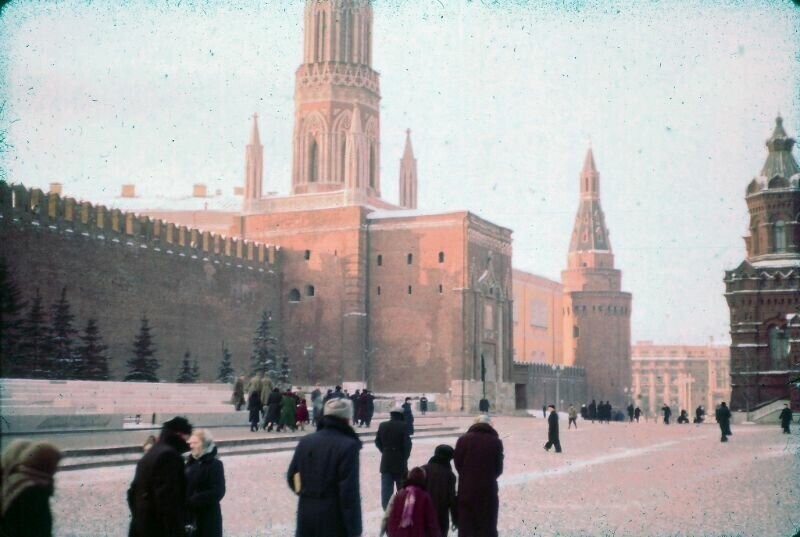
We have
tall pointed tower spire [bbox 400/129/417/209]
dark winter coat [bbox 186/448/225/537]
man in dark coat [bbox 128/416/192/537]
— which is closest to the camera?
man in dark coat [bbox 128/416/192/537]

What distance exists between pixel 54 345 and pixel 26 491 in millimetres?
26277

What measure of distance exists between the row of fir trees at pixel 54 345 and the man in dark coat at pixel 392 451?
1837 cm

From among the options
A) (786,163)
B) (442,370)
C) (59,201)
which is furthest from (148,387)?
(786,163)

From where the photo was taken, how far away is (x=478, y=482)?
698cm

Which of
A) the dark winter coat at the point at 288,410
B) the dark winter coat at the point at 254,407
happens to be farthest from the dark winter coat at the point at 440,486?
the dark winter coat at the point at 254,407

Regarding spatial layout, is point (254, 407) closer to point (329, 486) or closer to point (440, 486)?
point (440, 486)

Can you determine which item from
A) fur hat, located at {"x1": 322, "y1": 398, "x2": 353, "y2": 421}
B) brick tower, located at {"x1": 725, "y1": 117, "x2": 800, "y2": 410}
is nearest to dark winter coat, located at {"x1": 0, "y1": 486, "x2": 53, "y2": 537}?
fur hat, located at {"x1": 322, "y1": 398, "x2": 353, "y2": 421}

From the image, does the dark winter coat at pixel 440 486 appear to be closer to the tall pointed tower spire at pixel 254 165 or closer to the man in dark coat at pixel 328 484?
the man in dark coat at pixel 328 484

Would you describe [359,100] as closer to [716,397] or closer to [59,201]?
[59,201]

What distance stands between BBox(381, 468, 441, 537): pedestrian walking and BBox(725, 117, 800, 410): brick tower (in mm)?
37219

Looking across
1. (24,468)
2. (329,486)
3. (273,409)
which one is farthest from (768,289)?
(24,468)

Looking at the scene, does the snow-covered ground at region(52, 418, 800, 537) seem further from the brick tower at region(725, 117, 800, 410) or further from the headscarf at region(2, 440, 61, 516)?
the brick tower at region(725, 117, 800, 410)

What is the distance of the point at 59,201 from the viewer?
33312 millimetres

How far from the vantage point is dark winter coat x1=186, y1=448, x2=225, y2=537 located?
5773mm
